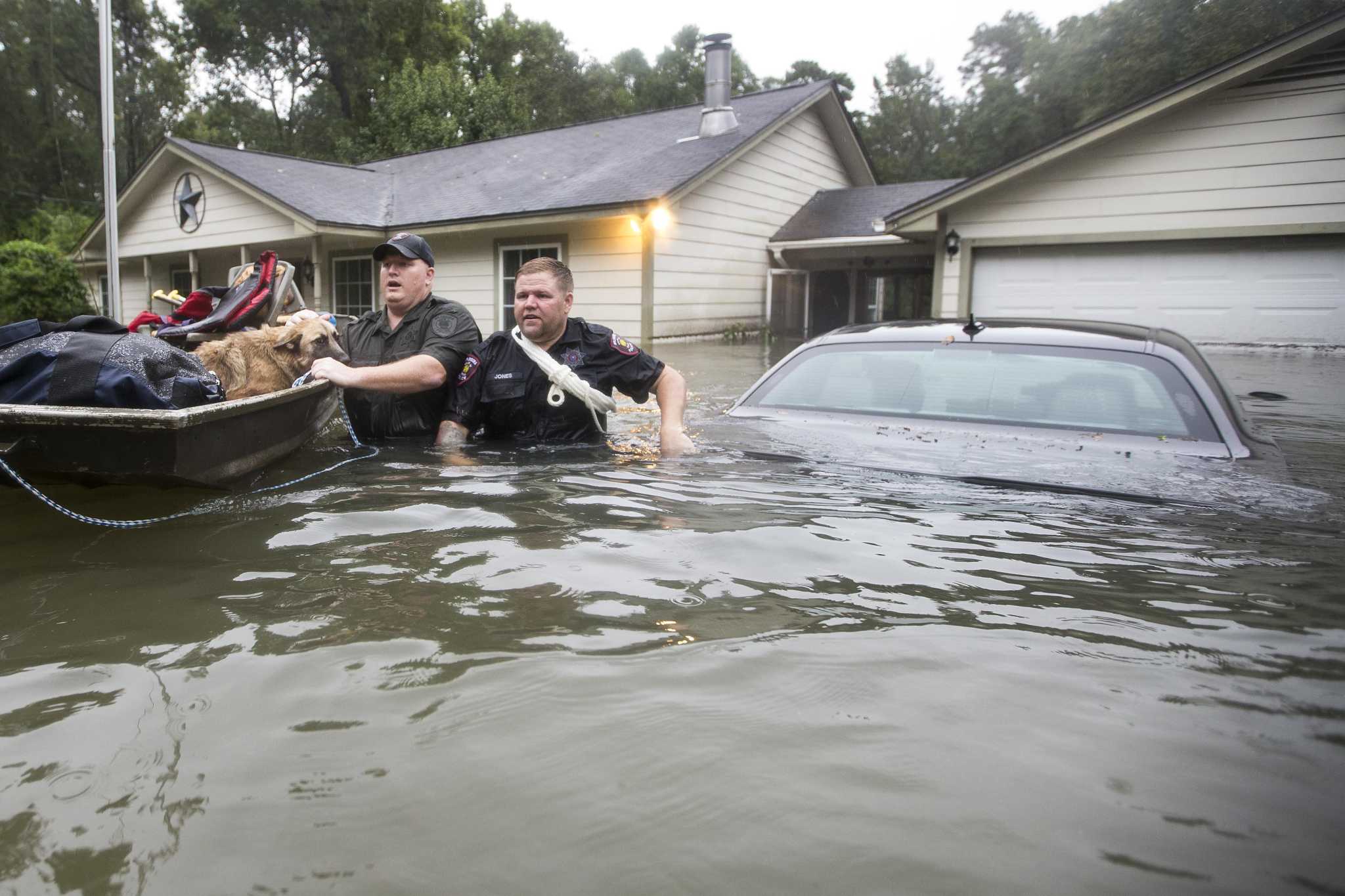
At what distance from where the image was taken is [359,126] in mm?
38594

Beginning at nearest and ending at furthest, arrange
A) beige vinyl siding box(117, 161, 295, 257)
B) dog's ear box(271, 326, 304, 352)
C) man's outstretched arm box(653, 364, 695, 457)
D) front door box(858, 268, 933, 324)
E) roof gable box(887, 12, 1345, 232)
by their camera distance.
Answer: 1. dog's ear box(271, 326, 304, 352)
2. man's outstretched arm box(653, 364, 695, 457)
3. roof gable box(887, 12, 1345, 232)
4. beige vinyl siding box(117, 161, 295, 257)
5. front door box(858, 268, 933, 324)

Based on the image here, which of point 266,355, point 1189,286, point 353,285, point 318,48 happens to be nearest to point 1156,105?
point 1189,286

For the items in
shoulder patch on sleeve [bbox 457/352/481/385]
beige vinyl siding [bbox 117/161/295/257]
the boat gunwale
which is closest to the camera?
the boat gunwale

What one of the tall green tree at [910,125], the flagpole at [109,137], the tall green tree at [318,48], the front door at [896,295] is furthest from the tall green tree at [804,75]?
the flagpole at [109,137]

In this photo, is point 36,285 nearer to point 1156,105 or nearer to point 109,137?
point 109,137

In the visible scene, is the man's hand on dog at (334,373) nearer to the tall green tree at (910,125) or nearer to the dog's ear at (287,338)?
the dog's ear at (287,338)

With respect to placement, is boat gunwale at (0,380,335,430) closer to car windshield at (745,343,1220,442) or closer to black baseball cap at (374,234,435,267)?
black baseball cap at (374,234,435,267)

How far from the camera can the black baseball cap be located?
5395 mm

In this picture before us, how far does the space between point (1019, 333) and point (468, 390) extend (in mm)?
3123

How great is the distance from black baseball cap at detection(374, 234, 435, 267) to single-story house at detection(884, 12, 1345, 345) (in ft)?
28.2

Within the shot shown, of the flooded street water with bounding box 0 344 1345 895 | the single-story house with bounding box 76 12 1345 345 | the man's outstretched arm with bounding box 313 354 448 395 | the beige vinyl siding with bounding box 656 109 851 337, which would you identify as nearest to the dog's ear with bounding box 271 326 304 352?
the man's outstretched arm with bounding box 313 354 448 395

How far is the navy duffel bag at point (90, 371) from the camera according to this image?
3406 millimetres

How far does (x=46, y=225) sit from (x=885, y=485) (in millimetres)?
36889

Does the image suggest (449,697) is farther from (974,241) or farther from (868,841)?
(974,241)
